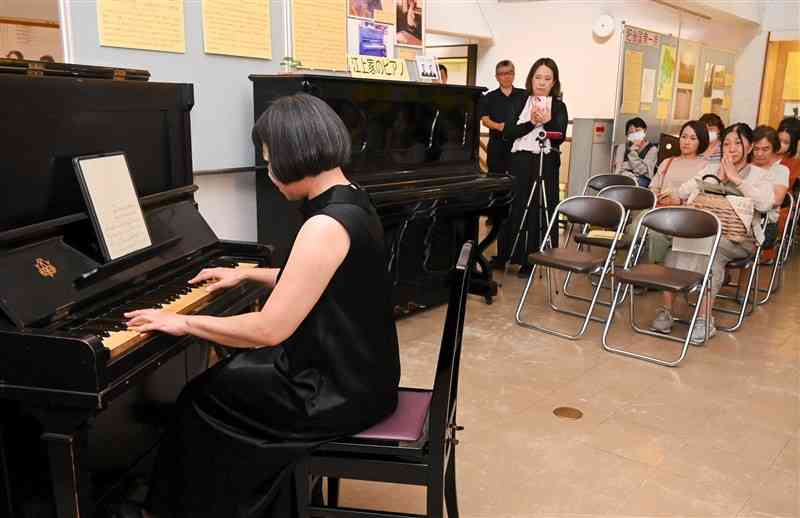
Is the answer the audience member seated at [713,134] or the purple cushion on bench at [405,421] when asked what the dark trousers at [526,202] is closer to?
the audience member seated at [713,134]

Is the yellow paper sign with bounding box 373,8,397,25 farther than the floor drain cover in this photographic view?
Yes

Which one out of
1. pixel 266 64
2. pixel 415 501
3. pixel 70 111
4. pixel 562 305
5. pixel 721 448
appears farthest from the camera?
pixel 562 305

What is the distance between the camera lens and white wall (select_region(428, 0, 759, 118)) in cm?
657

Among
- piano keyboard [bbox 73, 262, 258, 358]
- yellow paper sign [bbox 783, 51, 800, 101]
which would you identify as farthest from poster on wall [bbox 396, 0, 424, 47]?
yellow paper sign [bbox 783, 51, 800, 101]

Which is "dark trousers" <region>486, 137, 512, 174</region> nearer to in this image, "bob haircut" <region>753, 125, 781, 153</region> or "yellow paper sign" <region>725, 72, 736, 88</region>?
"bob haircut" <region>753, 125, 781, 153</region>

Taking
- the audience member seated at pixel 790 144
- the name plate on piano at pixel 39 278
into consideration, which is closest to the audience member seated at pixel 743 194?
the audience member seated at pixel 790 144

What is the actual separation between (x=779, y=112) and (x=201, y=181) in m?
8.78

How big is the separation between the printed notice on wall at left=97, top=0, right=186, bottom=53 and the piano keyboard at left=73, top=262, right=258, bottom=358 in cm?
120

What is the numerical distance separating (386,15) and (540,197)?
5.87 feet

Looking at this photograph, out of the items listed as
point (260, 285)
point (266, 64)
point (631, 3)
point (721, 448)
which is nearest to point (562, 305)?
point (721, 448)

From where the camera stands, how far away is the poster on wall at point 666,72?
7.07 m

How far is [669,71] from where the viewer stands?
7242 mm

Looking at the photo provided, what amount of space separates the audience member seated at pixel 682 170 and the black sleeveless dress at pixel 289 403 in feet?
11.2

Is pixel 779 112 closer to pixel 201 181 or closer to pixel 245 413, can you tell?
pixel 201 181
